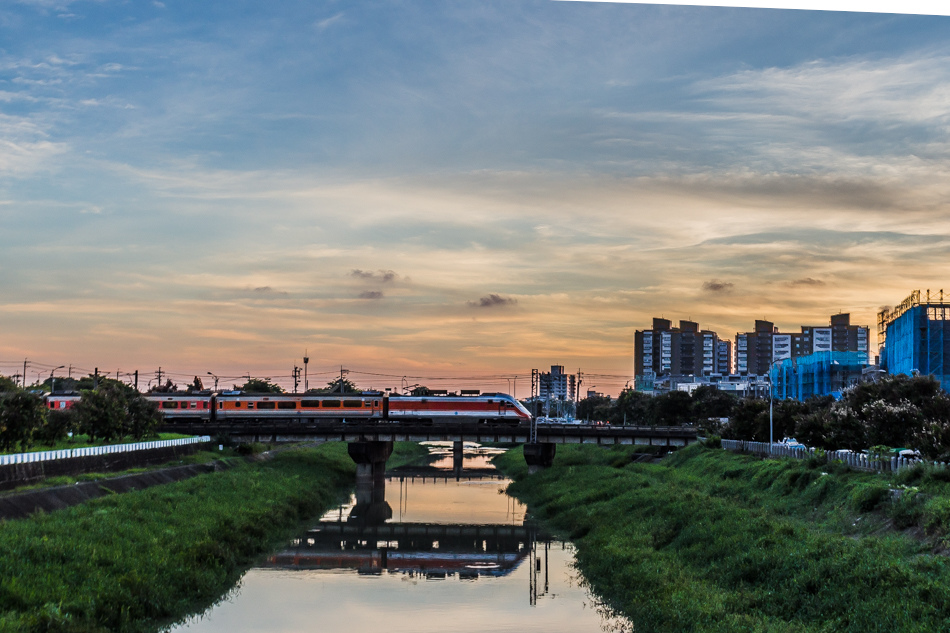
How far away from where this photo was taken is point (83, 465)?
46.0 metres

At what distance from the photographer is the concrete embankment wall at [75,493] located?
109 ft

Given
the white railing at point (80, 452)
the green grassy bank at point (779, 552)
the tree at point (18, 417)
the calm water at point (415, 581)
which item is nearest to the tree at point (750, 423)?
the green grassy bank at point (779, 552)

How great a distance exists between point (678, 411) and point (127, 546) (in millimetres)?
123339

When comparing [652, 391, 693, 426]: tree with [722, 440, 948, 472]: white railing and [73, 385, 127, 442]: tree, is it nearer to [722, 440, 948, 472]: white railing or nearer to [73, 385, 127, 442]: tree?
[722, 440, 948, 472]: white railing

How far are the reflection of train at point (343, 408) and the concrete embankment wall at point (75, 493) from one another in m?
35.8

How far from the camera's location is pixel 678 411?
14675 centimetres

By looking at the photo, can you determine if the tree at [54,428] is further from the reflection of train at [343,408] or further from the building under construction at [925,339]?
the building under construction at [925,339]

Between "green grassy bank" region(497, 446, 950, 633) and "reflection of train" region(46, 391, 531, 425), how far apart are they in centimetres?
3977

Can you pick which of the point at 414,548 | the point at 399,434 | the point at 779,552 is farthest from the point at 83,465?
the point at 399,434

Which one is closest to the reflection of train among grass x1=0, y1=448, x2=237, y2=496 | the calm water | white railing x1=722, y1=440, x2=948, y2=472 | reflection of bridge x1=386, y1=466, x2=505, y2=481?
reflection of bridge x1=386, y1=466, x2=505, y2=481

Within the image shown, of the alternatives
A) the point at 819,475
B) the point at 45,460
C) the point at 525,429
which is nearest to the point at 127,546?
the point at 45,460

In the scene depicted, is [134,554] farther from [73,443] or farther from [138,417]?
[138,417]

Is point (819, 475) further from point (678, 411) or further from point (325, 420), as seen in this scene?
point (678, 411)

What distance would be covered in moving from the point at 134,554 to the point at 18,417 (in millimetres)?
18555
